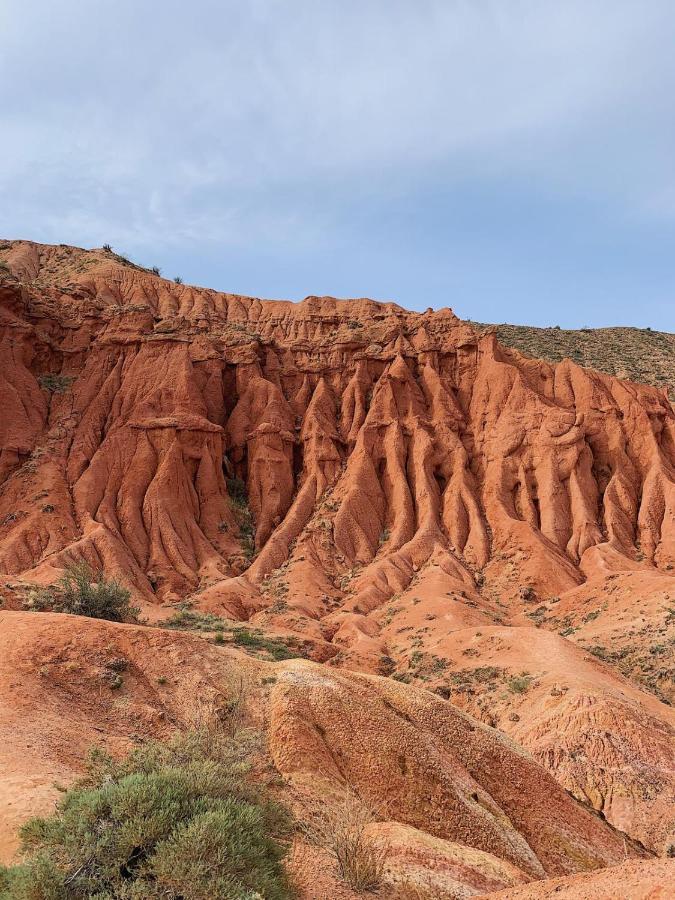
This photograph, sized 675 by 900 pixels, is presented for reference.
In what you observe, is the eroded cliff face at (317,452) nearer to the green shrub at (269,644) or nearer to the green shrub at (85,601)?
the green shrub at (269,644)

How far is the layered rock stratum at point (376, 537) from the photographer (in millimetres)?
12055

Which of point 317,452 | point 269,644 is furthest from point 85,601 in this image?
point 317,452

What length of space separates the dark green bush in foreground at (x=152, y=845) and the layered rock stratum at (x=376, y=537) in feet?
5.16

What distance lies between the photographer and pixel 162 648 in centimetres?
1348

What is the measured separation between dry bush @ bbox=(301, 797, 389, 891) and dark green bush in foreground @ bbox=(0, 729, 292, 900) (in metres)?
0.66

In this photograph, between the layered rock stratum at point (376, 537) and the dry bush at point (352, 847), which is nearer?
the dry bush at point (352, 847)

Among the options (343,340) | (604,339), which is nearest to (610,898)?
(343,340)

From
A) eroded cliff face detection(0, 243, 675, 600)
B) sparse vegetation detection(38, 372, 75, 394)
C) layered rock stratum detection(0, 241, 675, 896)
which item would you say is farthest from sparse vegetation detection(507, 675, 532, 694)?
sparse vegetation detection(38, 372, 75, 394)

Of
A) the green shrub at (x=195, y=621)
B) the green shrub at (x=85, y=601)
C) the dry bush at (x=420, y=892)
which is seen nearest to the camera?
the dry bush at (x=420, y=892)

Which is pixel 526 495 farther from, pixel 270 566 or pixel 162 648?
pixel 162 648

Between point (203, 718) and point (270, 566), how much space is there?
3184 centimetres

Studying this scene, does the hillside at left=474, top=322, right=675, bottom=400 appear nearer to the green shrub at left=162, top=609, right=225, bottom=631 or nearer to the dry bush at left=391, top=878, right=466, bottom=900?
the green shrub at left=162, top=609, right=225, bottom=631

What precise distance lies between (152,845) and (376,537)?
135ft

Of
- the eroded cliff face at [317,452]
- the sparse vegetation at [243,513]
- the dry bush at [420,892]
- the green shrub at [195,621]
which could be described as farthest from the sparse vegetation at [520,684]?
the sparse vegetation at [243,513]
